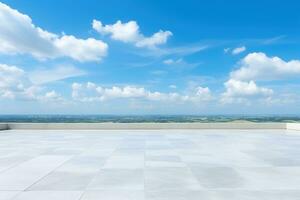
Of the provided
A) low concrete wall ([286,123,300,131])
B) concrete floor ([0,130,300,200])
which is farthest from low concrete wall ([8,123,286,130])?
concrete floor ([0,130,300,200])

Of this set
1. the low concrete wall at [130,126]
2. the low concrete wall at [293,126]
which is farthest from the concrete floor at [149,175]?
the low concrete wall at [293,126]

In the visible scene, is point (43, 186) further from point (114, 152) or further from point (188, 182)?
point (114, 152)

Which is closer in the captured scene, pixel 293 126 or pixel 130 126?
pixel 293 126

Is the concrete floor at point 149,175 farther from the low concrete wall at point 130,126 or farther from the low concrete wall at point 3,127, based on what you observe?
the low concrete wall at point 3,127

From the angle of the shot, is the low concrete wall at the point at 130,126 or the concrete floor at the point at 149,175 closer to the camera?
the concrete floor at the point at 149,175

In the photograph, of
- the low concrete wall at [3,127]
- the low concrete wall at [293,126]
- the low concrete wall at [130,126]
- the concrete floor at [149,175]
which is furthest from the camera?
the low concrete wall at [130,126]

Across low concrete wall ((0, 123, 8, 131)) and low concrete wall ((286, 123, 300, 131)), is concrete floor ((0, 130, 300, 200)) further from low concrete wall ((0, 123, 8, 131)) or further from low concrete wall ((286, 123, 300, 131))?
low concrete wall ((0, 123, 8, 131))

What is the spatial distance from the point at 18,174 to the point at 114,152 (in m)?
5.58

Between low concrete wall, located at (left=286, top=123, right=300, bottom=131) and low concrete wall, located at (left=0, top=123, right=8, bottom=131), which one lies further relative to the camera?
low concrete wall, located at (left=0, top=123, right=8, bottom=131)

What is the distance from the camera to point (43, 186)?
869cm

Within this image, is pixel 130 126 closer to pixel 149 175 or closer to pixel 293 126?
pixel 293 126

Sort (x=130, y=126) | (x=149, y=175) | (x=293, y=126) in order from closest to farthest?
(x=149, y=175)
(x=293, y=126)
(x=130, y=126)

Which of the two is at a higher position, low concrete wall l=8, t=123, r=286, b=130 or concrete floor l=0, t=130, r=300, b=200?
low concrete wall l=8, t=123, r=286, b=130

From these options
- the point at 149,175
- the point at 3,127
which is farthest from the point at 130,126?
the point at 149,175
